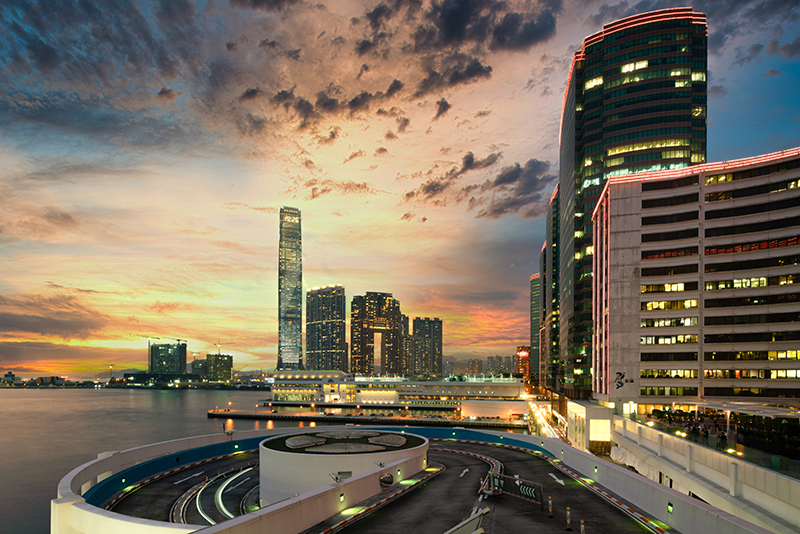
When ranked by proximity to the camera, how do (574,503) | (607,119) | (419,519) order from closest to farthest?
(419,519) → (574,503) → (607,119)

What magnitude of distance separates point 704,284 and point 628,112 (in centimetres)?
5746

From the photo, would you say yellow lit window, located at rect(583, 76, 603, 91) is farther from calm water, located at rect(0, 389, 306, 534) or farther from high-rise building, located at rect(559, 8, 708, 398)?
calm water, located at rect(0, 389, 306, 534)

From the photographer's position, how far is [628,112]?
12975 centimetres

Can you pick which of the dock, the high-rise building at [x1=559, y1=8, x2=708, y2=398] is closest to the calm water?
the dock

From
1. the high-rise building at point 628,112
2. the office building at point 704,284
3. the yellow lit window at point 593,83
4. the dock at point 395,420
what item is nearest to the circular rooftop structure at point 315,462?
the office building at point 704,284

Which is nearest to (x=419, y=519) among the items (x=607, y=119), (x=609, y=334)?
(x=609, y=334)

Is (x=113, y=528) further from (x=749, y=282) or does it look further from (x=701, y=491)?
(x=749, y=282)

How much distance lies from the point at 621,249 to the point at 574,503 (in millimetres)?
75204

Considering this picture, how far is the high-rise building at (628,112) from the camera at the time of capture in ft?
412

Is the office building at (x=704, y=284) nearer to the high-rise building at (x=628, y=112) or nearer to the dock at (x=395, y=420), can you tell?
the high-rise building at (x=628, y=112)

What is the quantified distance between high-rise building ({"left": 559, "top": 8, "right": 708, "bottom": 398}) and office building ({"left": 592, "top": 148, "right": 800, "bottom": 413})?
1459 inches

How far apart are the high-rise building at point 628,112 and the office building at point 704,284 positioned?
3707cm

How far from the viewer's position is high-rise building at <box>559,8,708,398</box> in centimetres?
12550

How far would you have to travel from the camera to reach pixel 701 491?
41500 mm
